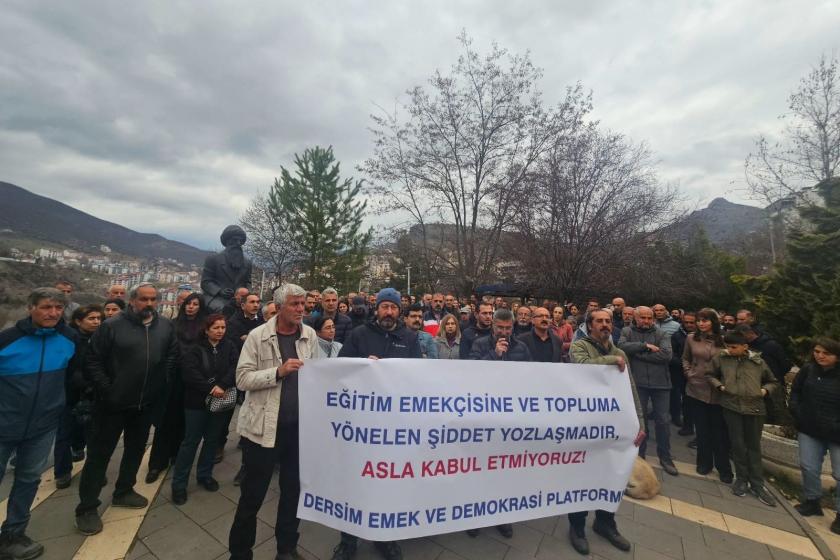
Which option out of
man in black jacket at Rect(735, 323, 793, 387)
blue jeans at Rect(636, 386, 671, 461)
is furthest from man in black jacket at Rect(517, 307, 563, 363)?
man in black jacket at Rect(735, 323, 793, 387)

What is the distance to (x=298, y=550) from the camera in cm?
261

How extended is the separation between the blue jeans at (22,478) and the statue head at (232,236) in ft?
10.7

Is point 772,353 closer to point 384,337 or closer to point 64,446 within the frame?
point 384,337

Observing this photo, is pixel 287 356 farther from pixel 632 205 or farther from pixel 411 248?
pixel 411 248

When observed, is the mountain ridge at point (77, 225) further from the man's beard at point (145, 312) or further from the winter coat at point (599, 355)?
the winter coat at point (599, 355)

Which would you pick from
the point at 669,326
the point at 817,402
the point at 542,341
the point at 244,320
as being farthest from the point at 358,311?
the point at 817,402

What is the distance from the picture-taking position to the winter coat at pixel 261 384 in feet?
7.40

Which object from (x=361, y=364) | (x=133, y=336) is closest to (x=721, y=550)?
(x=361, y=364)

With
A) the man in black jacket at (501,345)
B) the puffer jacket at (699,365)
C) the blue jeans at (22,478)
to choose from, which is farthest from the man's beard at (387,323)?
the puffer jacket at (699,365)

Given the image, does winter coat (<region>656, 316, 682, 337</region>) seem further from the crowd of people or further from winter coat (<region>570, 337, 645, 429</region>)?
winter coat (<region>570, 337, 645, 429</region>)

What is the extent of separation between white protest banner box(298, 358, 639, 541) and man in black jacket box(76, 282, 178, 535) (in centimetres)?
166

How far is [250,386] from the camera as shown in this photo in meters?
2.27

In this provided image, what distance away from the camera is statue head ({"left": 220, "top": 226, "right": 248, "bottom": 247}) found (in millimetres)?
5254

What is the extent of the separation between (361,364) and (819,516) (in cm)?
508
